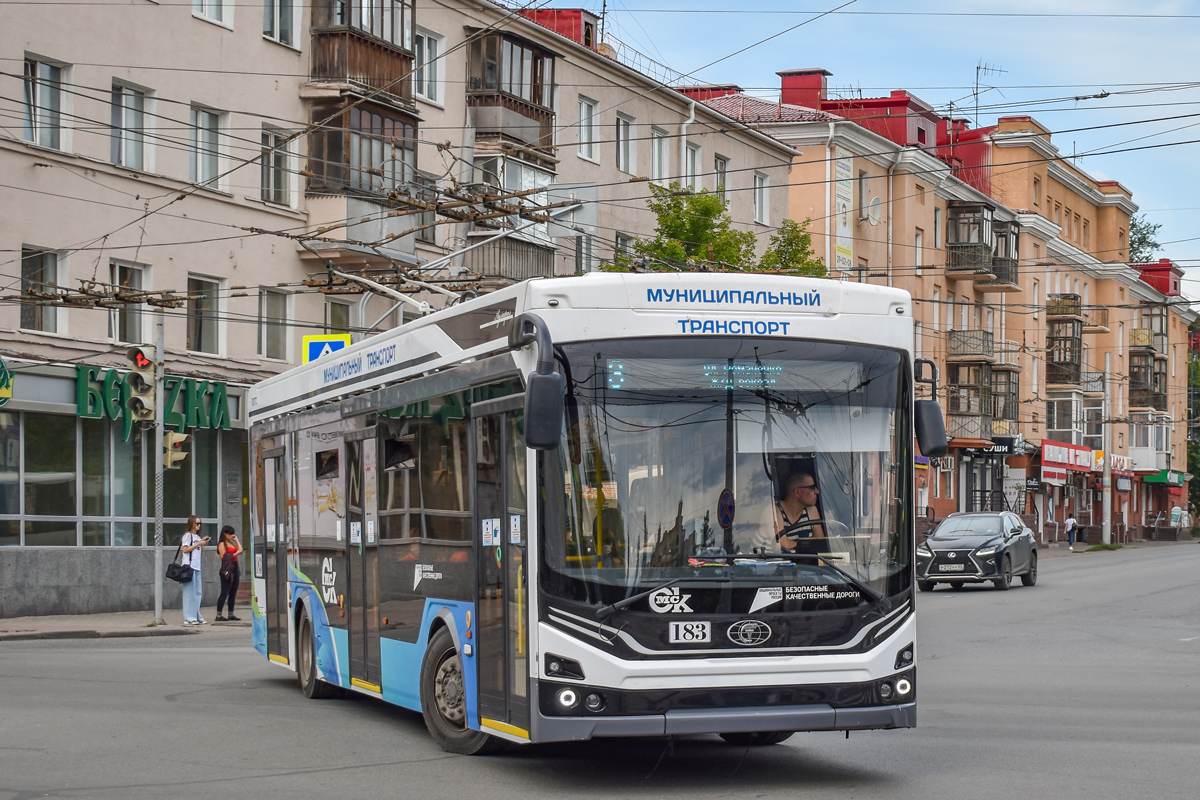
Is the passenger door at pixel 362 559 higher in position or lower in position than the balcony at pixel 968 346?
lower

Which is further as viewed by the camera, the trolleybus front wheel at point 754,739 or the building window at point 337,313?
the building window at point 337,313

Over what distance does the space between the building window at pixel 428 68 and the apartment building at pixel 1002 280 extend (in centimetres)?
1576

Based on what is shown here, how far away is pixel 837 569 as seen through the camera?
8.98 metres

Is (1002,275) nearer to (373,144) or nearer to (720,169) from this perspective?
(720,169)

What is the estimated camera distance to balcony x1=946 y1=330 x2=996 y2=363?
63594 mm

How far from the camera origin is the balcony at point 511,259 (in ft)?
116

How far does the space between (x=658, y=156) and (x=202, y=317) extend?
17.5 metres

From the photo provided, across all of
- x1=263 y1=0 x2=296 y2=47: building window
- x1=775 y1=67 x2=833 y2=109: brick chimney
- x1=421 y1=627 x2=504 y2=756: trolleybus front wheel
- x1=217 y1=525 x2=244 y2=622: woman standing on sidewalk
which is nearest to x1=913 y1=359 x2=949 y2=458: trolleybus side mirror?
x1=421 y1=627 x2=504 y2=756: trolleybus front wheel

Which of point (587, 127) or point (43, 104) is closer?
point (43, 104)

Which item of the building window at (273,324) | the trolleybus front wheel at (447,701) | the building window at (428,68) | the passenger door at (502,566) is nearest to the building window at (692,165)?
the building window at (428,68)

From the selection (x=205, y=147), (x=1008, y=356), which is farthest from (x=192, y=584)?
(x=1008, y=356)

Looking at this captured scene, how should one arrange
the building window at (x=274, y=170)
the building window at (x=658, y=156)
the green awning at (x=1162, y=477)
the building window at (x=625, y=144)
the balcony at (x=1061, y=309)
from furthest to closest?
the green awning at (x=1162, y=477)
the balcony at (x=1061, y=309)
the building window at (x=658, y=156)
the building window at (x=625, y=144)
the building window at (x=274, y=170)

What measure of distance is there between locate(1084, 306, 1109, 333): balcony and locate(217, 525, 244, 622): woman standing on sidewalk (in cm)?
6142

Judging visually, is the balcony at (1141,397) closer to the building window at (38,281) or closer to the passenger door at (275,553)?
the building window at (38,281)
